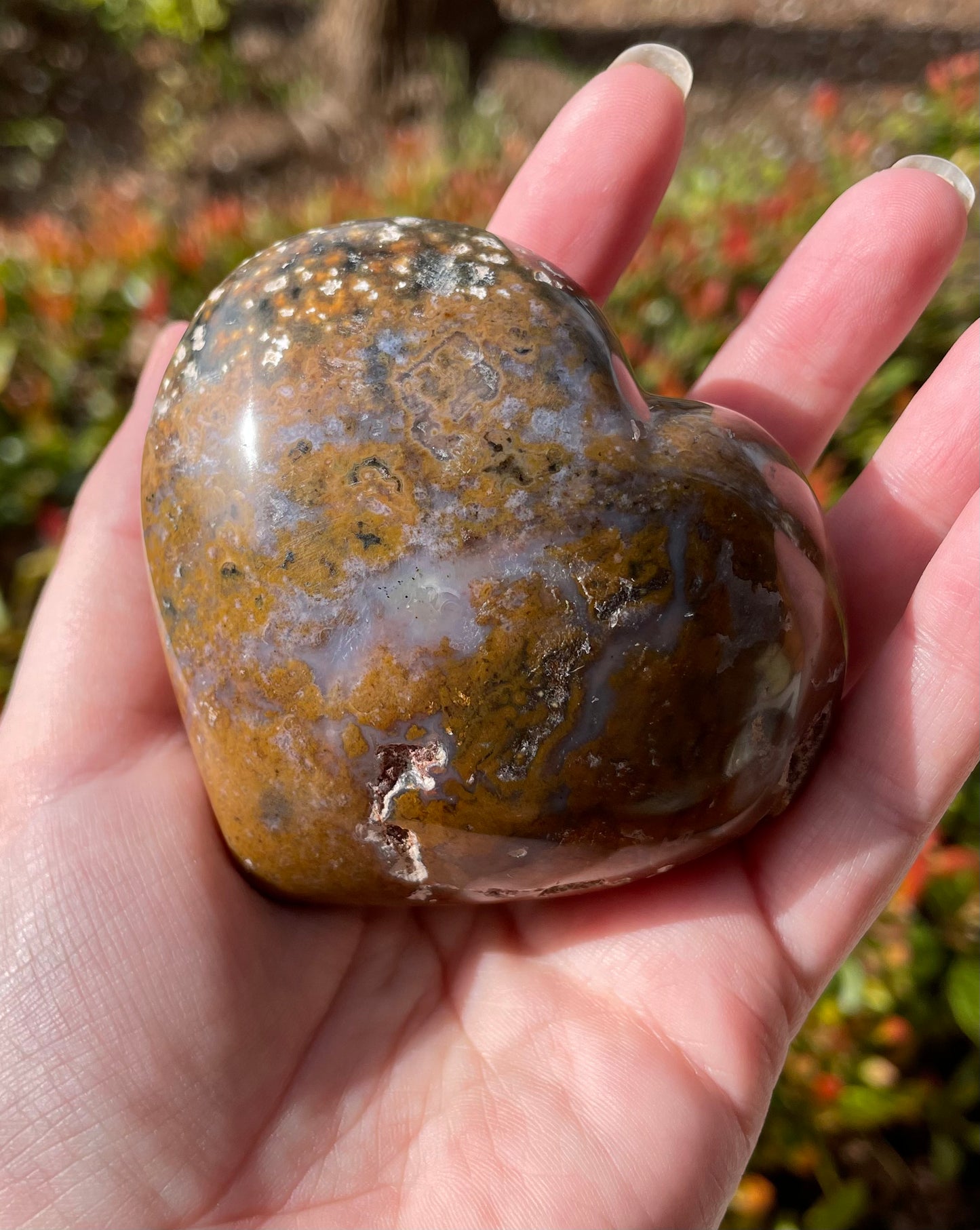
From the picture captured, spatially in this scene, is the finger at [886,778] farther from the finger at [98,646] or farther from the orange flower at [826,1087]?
the finger at [98,646]

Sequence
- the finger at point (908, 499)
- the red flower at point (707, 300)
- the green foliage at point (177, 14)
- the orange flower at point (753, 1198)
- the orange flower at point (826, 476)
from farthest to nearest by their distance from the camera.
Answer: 1. the green foliage at point (177, 14)
2. the red flower at point (707, 300)
3. the orange flower at point (826, 476)
4. the orange flower at point (753, 1198)
5. the finger at point (908, 499)

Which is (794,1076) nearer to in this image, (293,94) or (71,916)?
(71,916)

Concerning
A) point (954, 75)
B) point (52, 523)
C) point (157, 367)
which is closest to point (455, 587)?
point (157, 367)

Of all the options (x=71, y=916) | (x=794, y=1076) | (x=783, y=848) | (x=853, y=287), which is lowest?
(x=794, y=1076)

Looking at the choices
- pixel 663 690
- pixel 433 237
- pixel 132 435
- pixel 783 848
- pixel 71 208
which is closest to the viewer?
pixel 663 690

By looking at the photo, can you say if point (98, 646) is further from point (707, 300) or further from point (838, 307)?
point (707, 300)

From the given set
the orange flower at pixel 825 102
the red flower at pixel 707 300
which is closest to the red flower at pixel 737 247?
the red flower at pixel 707 300

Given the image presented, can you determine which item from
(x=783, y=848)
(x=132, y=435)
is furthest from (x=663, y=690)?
(x=132, y=435)
